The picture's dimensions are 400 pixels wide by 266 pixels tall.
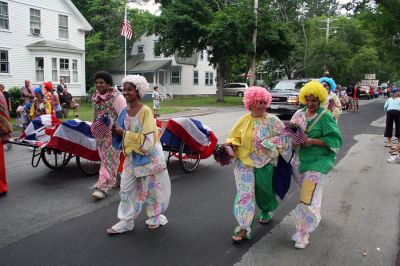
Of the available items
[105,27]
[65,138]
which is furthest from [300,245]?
[105,27]

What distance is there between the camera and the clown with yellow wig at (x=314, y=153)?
408 centimetres

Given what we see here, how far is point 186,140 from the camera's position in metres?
7.30

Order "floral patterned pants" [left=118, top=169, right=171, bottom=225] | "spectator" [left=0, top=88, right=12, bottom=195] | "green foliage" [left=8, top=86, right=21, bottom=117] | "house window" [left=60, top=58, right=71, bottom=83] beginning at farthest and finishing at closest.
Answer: "house window" [left=60, top=58, right=71, bottom=83] → "green foliage" [left=8, top=86, right=21, bottom=117] → "spectator" [left=0, top=88, right=12, bottom=195] → "floral patterned pants" [left=118, top=169, right=171, bottom=225]

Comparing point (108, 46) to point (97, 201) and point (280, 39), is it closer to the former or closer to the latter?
point (280, 39)

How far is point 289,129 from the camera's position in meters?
4.12

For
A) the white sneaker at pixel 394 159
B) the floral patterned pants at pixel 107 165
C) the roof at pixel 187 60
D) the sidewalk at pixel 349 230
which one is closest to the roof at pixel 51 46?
the roof at pixel 187 60

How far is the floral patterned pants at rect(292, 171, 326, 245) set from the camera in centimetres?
409

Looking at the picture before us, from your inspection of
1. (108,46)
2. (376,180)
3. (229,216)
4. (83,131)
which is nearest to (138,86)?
(229,216)

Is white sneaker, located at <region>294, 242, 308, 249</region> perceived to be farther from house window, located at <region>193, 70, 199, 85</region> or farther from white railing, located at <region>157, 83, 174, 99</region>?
house window, located at <region>193, 70, 199, 85</region>

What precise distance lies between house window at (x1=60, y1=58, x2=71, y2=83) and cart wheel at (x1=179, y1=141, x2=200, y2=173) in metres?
23.7

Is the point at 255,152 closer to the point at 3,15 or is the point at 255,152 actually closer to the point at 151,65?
the point at 3,15

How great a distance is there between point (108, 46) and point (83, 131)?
3701cm

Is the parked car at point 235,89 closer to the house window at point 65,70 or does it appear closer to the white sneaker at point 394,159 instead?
the house window at point 65,70

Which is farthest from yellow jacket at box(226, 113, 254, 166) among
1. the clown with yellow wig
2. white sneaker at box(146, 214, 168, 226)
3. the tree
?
the tree
